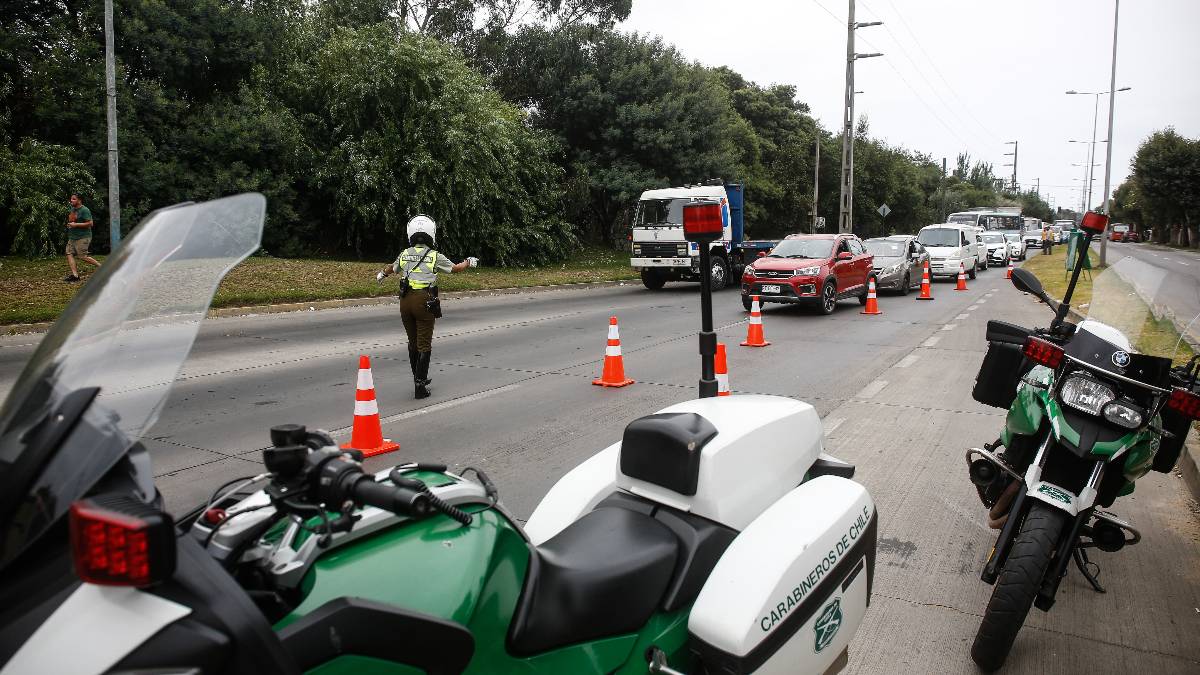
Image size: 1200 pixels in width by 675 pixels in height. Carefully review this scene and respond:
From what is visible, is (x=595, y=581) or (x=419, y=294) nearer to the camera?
(x=595, y=581)

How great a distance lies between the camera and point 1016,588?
3.30 meters

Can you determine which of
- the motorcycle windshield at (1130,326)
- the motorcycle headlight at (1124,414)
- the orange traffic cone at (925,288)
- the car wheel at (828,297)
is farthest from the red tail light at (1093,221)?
the orange traffic cone at (925,288)

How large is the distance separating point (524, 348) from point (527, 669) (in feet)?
33.9

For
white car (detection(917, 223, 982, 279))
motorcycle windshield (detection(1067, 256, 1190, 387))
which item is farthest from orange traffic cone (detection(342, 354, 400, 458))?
white car (detection(917, 223, 982, 279))

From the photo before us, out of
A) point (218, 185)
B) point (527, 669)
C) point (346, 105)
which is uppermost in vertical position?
point (346, 105)

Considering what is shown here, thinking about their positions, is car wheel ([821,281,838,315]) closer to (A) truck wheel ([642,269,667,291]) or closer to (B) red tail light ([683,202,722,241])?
(A) truck wheel ([642,269,667,291])

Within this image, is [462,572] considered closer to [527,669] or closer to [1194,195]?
[527,669]

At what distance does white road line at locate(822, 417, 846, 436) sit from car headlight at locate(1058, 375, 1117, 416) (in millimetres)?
3605

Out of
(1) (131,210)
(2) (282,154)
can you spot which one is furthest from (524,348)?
(2) (282,154)

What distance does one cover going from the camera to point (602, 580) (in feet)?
7.01

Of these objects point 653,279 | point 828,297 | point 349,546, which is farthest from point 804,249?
point 349,546

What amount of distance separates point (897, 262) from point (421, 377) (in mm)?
17021

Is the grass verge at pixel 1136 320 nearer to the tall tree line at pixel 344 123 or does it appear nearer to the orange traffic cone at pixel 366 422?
the orange traffic cone at pixel 366 422

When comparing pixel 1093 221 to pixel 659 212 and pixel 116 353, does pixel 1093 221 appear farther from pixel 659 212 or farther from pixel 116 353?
pixel 659 212
